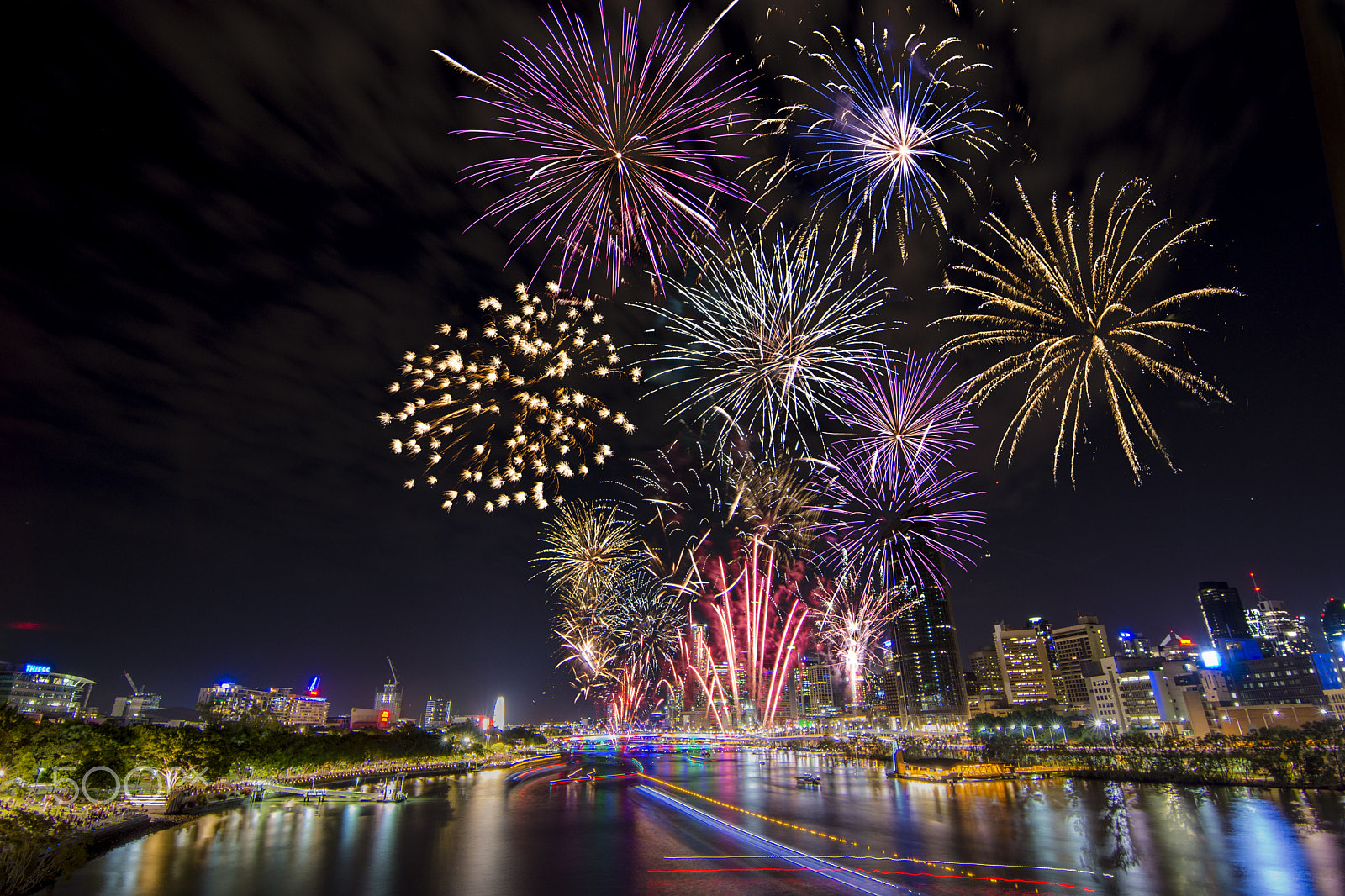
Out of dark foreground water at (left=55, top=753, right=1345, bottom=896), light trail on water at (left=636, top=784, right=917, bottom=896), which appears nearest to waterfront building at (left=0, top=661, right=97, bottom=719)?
dark foreground water at (left=55, top=753, right=1345, bottom=896)

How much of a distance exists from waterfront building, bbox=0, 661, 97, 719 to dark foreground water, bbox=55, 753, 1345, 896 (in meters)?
163

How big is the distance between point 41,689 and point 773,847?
234032mm

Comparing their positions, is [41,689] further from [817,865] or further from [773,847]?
[817,865]

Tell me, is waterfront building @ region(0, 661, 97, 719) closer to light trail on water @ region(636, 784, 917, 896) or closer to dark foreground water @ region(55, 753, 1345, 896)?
dark foreground water @ region(55, 753, 1345, 896)

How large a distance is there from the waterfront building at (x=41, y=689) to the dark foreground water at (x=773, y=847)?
163m

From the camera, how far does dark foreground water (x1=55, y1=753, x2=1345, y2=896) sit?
24297mm

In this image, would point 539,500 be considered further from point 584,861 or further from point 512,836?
point 512,836

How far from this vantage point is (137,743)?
141ft

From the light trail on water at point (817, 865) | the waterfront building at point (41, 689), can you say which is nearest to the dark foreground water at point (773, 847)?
the light trail on water at point (817, 865)

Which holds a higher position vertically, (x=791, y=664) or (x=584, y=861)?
(x=791, y=664)

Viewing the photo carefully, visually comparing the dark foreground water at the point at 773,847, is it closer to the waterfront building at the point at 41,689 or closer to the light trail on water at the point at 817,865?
the light trail on water at the point at 817,865

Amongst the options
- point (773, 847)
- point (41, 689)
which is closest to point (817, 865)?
point (773, 847)

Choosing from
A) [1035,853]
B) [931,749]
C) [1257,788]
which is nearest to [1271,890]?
[1035,853]

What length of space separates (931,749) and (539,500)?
91386 millimetres
